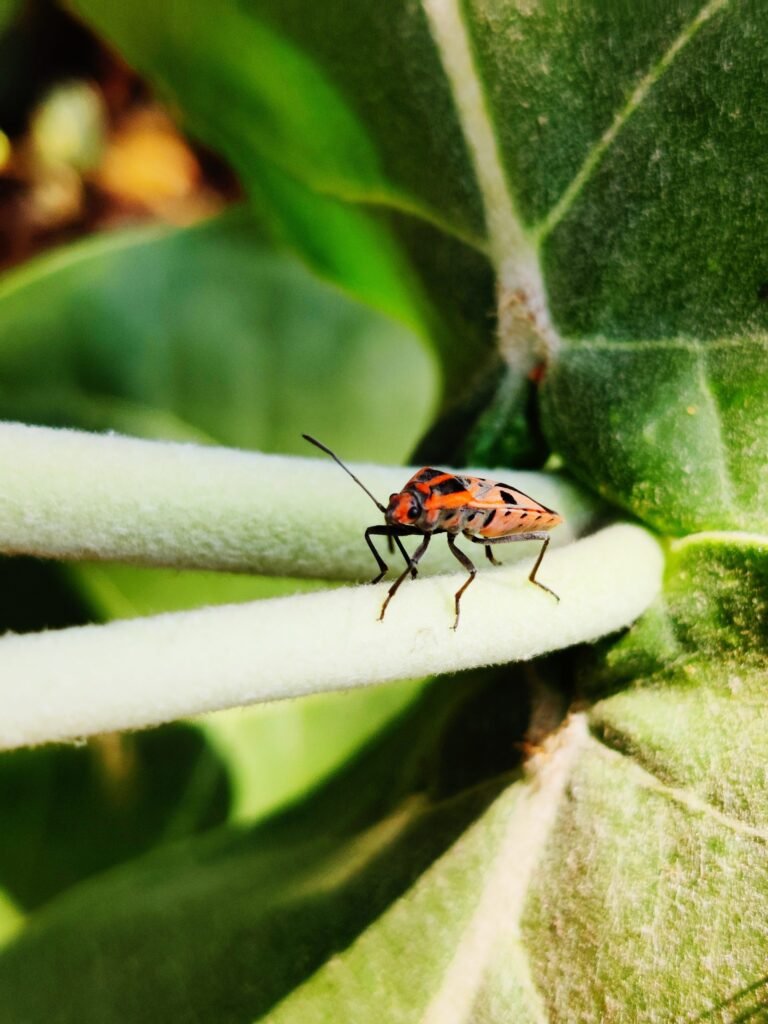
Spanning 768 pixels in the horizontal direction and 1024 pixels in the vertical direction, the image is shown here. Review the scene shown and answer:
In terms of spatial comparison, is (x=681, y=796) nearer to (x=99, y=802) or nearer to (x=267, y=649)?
(x=267, y=649)

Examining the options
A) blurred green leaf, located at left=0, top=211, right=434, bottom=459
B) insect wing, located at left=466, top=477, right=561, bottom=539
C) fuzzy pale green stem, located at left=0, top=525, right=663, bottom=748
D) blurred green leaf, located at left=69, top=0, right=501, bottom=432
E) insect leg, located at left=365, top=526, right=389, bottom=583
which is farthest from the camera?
blurred green leaf, located at left=0, top=211, right=434, bottom=459

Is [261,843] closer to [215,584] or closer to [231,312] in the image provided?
[215,584]

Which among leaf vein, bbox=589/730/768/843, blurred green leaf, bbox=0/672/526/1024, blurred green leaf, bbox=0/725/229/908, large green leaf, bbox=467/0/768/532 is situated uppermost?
large green leaf, bbox=467/0/768/532

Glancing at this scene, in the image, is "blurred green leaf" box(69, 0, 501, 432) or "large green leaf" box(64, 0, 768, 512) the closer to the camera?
"large green leaf" box(64, 0, 768, 512)

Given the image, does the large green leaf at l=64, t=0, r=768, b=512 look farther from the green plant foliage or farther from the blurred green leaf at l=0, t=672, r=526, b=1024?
the blurred green leaf at l=0, t=672, r=526, b=1024

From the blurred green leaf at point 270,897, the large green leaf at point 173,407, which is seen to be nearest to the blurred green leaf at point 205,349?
the large green leaf at point 173,407

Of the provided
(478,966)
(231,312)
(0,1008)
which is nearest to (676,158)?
(478,966)

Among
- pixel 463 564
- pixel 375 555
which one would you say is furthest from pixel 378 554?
pixel 463 564

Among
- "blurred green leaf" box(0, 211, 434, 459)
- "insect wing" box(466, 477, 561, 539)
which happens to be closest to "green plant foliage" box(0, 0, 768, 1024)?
"insect wing" box(466, 477, 561, 539)

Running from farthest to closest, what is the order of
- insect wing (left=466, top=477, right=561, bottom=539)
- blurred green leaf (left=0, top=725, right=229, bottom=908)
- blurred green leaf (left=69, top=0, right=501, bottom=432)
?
blurred green leaf (left=0, top=725, right=229, bottom=908) → blurred green leaf (left=69, top=0, right=501, bottom=432) → insect wing (left=466, top=477, right=561, bottom=539)
